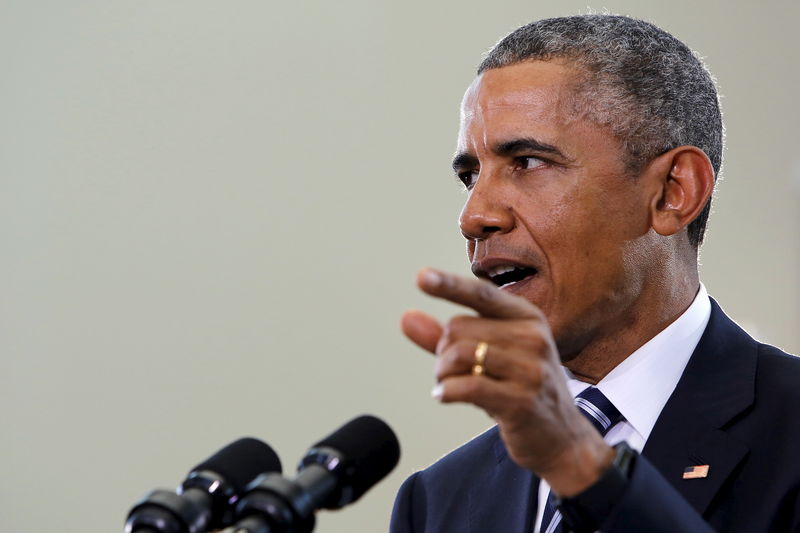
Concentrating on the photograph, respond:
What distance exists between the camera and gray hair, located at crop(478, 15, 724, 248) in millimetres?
2104

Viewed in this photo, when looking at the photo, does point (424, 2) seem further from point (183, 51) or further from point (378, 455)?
point (378, 455)

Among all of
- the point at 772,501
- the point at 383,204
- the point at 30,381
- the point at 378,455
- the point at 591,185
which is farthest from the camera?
the point at 383,204

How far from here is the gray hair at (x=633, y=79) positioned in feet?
6.90

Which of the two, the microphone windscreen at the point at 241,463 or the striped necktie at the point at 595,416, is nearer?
the microphone windscreen at the point at 241,463

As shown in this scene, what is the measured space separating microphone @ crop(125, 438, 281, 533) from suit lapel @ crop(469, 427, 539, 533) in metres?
0.77

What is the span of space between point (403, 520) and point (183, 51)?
202 cm

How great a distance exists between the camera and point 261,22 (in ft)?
12.7

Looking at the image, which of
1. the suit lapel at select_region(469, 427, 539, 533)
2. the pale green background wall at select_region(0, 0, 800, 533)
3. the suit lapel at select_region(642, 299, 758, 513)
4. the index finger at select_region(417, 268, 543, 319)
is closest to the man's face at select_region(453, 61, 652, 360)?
the suit lapel at select_region(642, 299, 758, 513)

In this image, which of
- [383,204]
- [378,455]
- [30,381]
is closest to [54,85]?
[30,381]

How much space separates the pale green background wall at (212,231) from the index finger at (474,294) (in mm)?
2553

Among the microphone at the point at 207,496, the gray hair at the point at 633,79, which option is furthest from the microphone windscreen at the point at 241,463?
the gray hair at the point at 633,79

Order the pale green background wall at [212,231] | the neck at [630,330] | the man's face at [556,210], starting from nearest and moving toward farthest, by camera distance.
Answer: the man's face at [556,210], the neck at [630,330], the pale green background wall at [212,231]

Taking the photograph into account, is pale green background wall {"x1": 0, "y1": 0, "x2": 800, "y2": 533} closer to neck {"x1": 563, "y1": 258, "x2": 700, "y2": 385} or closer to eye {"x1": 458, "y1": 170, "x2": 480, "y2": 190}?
eye {"x1": 458, "y1": 170, "x2": 480, "y2": 190}

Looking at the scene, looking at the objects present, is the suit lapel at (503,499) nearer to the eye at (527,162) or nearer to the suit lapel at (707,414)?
the suit lapel at (707,414)
